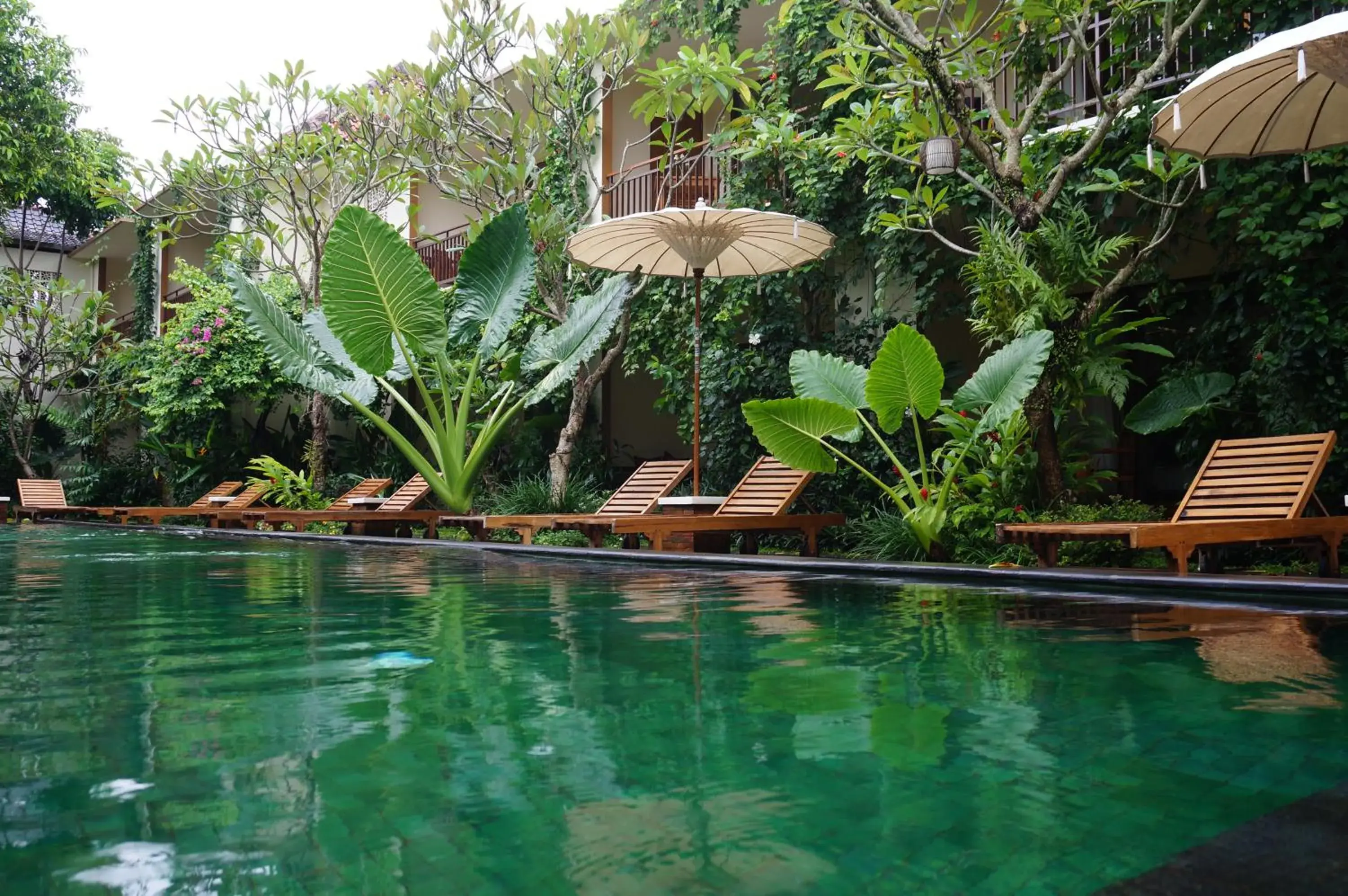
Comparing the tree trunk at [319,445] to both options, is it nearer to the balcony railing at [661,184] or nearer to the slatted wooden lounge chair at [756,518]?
the balcony railing at [661,184]

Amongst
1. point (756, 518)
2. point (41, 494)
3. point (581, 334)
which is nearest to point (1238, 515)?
point (756, 518)

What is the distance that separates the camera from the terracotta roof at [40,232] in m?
29.0

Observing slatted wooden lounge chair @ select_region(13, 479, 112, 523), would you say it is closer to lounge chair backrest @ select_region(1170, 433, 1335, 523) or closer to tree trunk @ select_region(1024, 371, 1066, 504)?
tree trunk @ select_region(1024, 371, 1066, 504)

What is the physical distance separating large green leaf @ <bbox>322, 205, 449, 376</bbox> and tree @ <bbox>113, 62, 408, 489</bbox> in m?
3.21

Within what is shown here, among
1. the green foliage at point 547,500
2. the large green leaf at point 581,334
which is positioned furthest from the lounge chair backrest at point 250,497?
the large green leaf at point 581,334

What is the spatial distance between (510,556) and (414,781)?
6544 mm

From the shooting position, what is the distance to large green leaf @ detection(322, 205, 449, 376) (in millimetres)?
10570

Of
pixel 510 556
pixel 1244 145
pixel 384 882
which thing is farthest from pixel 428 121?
pixel 384 882

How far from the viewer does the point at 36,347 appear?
21.2 meters

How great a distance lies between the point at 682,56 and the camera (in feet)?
29.8

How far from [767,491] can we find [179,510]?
34.4ft

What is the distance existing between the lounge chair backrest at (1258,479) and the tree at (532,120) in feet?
20.3

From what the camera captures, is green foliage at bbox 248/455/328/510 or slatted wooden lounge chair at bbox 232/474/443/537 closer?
slatted wooden lounge chair at bbox 232/474/443/537

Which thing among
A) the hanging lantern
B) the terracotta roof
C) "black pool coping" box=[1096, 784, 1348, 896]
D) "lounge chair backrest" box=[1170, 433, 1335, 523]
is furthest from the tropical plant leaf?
the terracotta roof
